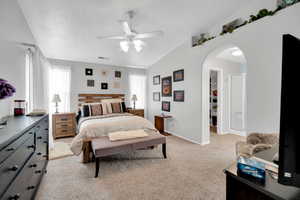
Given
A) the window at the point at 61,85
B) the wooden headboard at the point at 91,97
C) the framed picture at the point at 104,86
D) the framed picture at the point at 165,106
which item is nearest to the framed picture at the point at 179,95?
the framed picture at the point at 165,106

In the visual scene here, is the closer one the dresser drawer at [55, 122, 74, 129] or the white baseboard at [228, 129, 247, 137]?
the dresser drawer at [55, 122, 74, 129]

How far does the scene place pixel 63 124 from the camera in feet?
13.8

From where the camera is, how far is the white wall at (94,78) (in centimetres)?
472

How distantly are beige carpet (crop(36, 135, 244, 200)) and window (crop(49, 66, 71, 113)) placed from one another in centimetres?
236

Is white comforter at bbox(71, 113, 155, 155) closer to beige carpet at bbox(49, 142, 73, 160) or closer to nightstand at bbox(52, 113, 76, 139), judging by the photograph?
beige carpet at bbox(49, 142, 73, 160)

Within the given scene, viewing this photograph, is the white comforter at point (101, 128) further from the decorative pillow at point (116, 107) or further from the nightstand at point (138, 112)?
the nightstand at point (138, 112)

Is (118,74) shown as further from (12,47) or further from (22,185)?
(22,185)

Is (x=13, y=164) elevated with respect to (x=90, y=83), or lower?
lower

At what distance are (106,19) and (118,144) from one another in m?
2.37

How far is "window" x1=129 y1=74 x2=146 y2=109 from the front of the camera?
18.8ft

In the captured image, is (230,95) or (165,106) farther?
(165,106)

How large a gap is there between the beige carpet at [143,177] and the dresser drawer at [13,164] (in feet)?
2.88

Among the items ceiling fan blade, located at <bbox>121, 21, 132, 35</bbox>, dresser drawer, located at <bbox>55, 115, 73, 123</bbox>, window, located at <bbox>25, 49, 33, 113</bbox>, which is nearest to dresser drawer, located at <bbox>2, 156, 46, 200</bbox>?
window, located at <bbox>25, 49, 33, 113</bbox>

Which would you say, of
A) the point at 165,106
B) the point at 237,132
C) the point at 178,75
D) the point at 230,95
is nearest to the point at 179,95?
the point at 178,75
